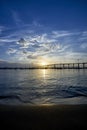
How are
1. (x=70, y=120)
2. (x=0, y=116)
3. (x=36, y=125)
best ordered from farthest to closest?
(x=0, y=116) → (x=70, y=120) → (x=36, y=125)

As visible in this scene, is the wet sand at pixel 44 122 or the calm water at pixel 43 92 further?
the calm water at pixel 43 92

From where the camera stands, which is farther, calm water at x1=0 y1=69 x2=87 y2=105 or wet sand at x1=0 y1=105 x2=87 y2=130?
calm water at x1=0 y1=69 x2=87 y2=105

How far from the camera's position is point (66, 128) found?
16.7ft

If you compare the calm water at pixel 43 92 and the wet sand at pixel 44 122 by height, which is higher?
the wet sand at pixel 44 122

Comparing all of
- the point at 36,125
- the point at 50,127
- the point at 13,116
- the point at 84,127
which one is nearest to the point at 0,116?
the point at 13,116

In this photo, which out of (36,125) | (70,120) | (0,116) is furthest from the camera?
(0,116)

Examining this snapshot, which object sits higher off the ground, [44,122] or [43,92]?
[44,122]

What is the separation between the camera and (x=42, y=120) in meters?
5.91

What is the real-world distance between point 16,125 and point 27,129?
1.69ft

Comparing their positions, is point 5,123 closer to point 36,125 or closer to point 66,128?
point 36,125

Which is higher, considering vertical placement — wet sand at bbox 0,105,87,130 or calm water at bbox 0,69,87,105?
wet sand at bbox 0,105,87,130

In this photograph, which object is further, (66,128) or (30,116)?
(30,116)

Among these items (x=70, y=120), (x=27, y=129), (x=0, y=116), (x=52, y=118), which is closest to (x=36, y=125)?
(x=27, y=129)

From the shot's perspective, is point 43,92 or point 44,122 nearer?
point 44,122
